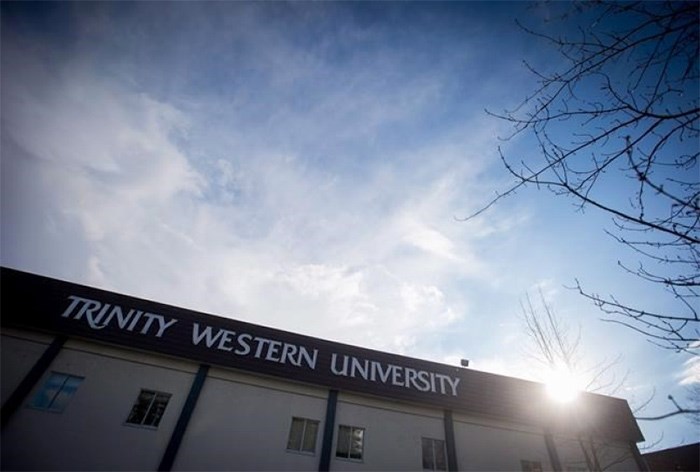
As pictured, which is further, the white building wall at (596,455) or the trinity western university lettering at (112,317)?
the white building wall at (596,455)

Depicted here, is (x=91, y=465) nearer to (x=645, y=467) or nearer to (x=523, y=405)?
(x=523, y=405)

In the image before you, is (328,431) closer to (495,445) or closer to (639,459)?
(495,445)

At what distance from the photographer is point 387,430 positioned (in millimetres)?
12078

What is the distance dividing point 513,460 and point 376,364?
248 inches

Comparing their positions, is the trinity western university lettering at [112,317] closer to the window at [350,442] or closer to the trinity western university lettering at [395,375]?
the trinity western university lettering at [395,375]

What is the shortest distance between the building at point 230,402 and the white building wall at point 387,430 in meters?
0.04

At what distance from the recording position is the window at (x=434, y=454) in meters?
11.8

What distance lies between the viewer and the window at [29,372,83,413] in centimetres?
978

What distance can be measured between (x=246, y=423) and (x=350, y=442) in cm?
365

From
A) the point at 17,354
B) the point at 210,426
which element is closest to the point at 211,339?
the point at 210,426

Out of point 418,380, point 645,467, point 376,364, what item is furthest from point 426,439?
point 645,467

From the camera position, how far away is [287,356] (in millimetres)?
12219

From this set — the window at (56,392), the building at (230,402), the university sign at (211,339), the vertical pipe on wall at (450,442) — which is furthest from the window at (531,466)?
the window at (56,392)

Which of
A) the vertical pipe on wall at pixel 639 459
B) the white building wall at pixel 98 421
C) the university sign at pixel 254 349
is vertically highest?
the university sign at pixel 254 349
